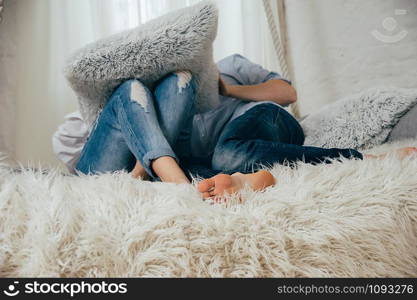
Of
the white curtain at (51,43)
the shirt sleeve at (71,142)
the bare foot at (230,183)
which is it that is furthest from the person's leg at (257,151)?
the white curtain at (51,43)

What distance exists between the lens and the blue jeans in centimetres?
85

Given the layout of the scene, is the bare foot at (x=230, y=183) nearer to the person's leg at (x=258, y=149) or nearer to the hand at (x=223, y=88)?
the person's leg at (x=258, y=149)

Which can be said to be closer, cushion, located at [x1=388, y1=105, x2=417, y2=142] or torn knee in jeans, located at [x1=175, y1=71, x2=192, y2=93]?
torn knee in jeans, located at [x1=175, y1=71, x2=192, y2=93]

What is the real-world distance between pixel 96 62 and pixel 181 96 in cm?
20

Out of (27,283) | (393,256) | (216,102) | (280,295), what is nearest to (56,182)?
(27,283)

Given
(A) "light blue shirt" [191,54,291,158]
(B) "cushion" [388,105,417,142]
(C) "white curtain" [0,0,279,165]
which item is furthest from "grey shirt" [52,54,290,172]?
(C) "white curtain" [0,0,279,165]

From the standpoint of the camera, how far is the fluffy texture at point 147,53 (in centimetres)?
90

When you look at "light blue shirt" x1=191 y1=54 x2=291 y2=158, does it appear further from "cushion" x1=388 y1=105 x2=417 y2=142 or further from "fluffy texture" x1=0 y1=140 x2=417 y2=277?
"fluffy texture" x1=0 y1=140 x2=417 y2=277

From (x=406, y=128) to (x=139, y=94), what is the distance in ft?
2.40

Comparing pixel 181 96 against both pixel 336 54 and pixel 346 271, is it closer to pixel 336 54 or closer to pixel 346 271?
pixel 346 271

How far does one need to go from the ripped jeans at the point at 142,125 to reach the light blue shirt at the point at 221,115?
0.08 m

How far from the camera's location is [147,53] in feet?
2.96

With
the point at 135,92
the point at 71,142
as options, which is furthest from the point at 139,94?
the point at 71,142

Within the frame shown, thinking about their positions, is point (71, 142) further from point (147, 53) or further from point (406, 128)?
point (406, 128)
